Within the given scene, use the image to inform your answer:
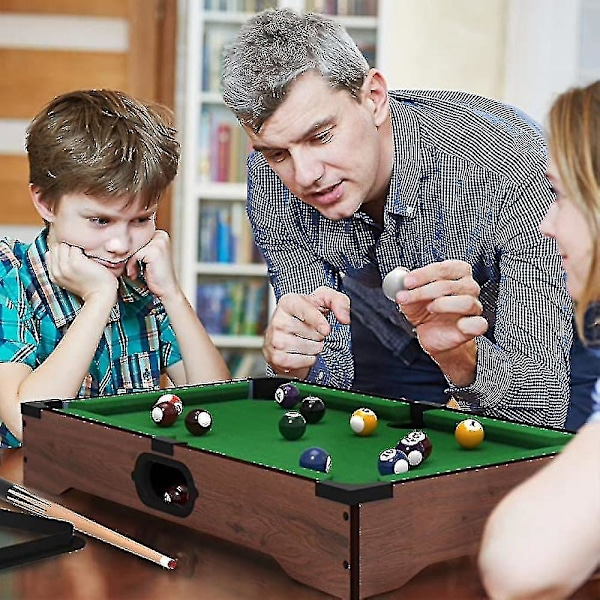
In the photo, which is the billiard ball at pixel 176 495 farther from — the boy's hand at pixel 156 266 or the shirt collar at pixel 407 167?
the shirt collar at pixel 407 167

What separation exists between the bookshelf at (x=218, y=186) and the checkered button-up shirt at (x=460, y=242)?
2.34 metres

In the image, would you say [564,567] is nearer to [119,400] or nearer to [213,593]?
[213,593]

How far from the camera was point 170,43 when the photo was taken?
4.75 meters

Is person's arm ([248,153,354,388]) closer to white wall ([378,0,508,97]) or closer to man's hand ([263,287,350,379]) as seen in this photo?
man's hand ([263,287,350,379])

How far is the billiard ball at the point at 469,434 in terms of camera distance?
1381 mm

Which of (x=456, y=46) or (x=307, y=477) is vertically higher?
(x=456, y=46)

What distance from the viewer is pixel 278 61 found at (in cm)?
209

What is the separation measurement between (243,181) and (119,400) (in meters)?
3.31

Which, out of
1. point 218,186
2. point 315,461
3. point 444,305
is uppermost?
point 218,186

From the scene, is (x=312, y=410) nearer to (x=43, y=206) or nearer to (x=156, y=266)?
(x=156, y=266)

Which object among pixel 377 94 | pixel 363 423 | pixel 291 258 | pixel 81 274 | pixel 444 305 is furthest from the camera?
pixel 291 258

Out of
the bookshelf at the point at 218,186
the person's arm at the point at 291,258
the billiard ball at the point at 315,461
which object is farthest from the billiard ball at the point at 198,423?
the bookshelf at the point at 218,186

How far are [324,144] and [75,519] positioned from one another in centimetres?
105

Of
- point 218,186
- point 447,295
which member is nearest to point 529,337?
point 447,295
